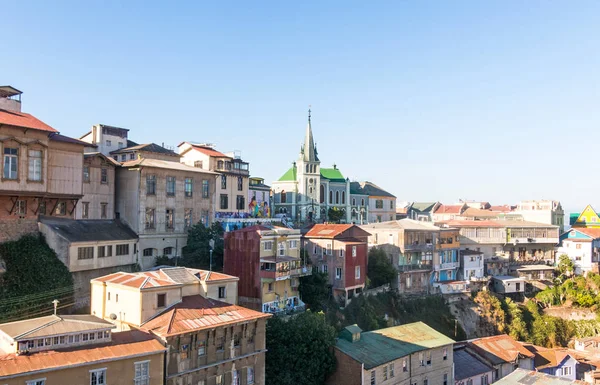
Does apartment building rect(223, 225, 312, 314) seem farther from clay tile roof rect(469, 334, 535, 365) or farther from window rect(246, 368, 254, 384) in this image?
clay tile roof rect(469, 334, 535, 365)

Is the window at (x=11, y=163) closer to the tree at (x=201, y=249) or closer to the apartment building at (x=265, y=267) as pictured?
the tree at (x=201, y=249)

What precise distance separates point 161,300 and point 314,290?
58.4ft

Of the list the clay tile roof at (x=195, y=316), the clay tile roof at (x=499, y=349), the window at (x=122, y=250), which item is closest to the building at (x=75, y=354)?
the clay tile roof at (x=195, y=316)

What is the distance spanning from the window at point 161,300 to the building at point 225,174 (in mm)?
22866

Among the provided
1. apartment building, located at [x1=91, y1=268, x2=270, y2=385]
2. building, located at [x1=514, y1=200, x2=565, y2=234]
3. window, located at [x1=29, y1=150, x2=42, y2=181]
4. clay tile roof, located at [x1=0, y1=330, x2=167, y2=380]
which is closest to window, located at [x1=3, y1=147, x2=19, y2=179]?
window, located at [x1=29, y1=150, x2=42, y2=181]

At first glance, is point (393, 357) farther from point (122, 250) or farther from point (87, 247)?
point (87, 247)

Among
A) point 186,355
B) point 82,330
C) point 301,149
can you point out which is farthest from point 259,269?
point 301,149

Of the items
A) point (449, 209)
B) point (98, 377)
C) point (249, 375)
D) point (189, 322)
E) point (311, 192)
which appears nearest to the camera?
point (98, 377)

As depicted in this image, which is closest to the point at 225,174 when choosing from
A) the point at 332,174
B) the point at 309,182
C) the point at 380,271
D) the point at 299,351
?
the point at 380,271

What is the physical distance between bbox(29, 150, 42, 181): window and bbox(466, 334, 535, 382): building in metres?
39.9

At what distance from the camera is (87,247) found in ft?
123

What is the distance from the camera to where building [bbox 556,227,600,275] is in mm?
76312

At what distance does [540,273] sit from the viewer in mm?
72375

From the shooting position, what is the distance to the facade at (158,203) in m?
44.3
